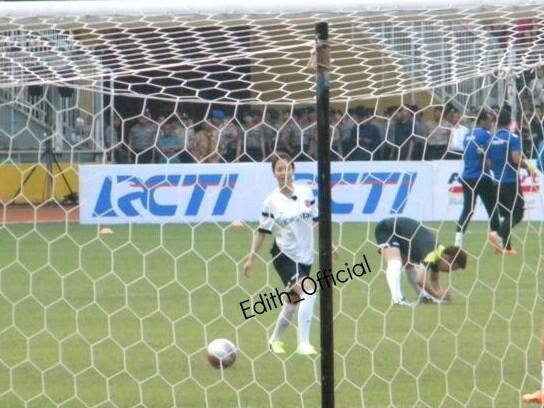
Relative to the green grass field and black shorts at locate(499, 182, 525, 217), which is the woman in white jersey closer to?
the green grass field

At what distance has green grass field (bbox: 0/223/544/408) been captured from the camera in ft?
26.2

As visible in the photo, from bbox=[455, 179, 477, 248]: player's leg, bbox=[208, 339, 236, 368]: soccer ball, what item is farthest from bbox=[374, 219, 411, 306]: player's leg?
bbox=[455, 179, 477, 248]: player's leg

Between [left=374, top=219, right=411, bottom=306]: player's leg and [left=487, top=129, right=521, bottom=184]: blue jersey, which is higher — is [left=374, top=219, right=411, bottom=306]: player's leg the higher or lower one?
the higher one

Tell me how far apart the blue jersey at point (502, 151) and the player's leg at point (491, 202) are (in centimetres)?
24

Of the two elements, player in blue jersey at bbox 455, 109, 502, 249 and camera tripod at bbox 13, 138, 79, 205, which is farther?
player in blue jersey at bbox 455, 109, 502, 249

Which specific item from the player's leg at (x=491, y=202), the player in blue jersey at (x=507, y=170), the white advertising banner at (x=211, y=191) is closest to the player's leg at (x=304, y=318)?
the player in blue jersey at (x=507, y=170)

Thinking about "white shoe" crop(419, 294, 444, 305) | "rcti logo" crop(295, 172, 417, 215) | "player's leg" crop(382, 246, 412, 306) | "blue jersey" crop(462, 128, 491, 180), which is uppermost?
"player's leg" crop(382, 246, 412, 306)

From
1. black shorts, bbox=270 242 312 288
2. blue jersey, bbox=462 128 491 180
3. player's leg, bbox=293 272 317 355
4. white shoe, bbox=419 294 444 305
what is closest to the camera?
player's leg, bbox=293 272 317 355

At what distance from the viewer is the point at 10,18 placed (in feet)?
18.1

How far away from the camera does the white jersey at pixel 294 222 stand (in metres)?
9.52

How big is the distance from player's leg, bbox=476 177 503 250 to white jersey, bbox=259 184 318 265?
508cm

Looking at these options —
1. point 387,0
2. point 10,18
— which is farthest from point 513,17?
point 10,18

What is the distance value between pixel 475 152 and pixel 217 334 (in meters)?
6.50

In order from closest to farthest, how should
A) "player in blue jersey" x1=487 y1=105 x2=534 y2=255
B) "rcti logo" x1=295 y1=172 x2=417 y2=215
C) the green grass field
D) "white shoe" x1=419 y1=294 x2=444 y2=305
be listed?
the green grass field, "white shoe" x1=419 y1=294 x2=444 y2=305, "player in blue jersey" x1=487 y1=105 x2=534 y2=255, "rcti logo" x1=295 y1=172 x2=417 y2=215
